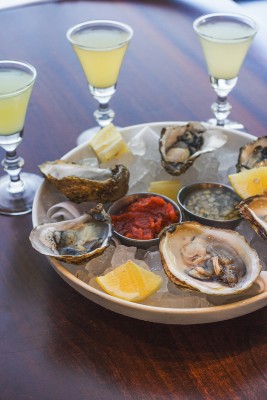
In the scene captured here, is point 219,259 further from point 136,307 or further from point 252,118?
point 252,118

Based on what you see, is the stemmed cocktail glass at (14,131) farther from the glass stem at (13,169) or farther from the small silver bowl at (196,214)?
the small silver bowl at (196,214)

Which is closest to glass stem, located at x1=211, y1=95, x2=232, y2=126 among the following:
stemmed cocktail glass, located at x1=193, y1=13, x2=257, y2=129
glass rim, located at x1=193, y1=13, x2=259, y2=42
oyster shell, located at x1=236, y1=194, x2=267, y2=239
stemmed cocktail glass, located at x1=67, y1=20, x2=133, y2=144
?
stemmed cocktail glass, located at x1=193, y1=13, x2=257, y2=129

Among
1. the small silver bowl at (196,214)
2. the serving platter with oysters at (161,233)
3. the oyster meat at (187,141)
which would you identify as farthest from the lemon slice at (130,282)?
the oyster meat at (187,141)

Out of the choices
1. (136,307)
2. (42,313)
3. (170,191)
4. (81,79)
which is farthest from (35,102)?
(136,307)

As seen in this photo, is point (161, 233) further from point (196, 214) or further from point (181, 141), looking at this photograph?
point (181, 141)

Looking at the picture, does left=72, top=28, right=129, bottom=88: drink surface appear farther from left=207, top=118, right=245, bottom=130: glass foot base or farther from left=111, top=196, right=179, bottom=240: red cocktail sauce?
left=111, top=196, right=179, bottom=240: red cocktail sauce

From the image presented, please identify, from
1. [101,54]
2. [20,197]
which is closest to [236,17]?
[101,54]
